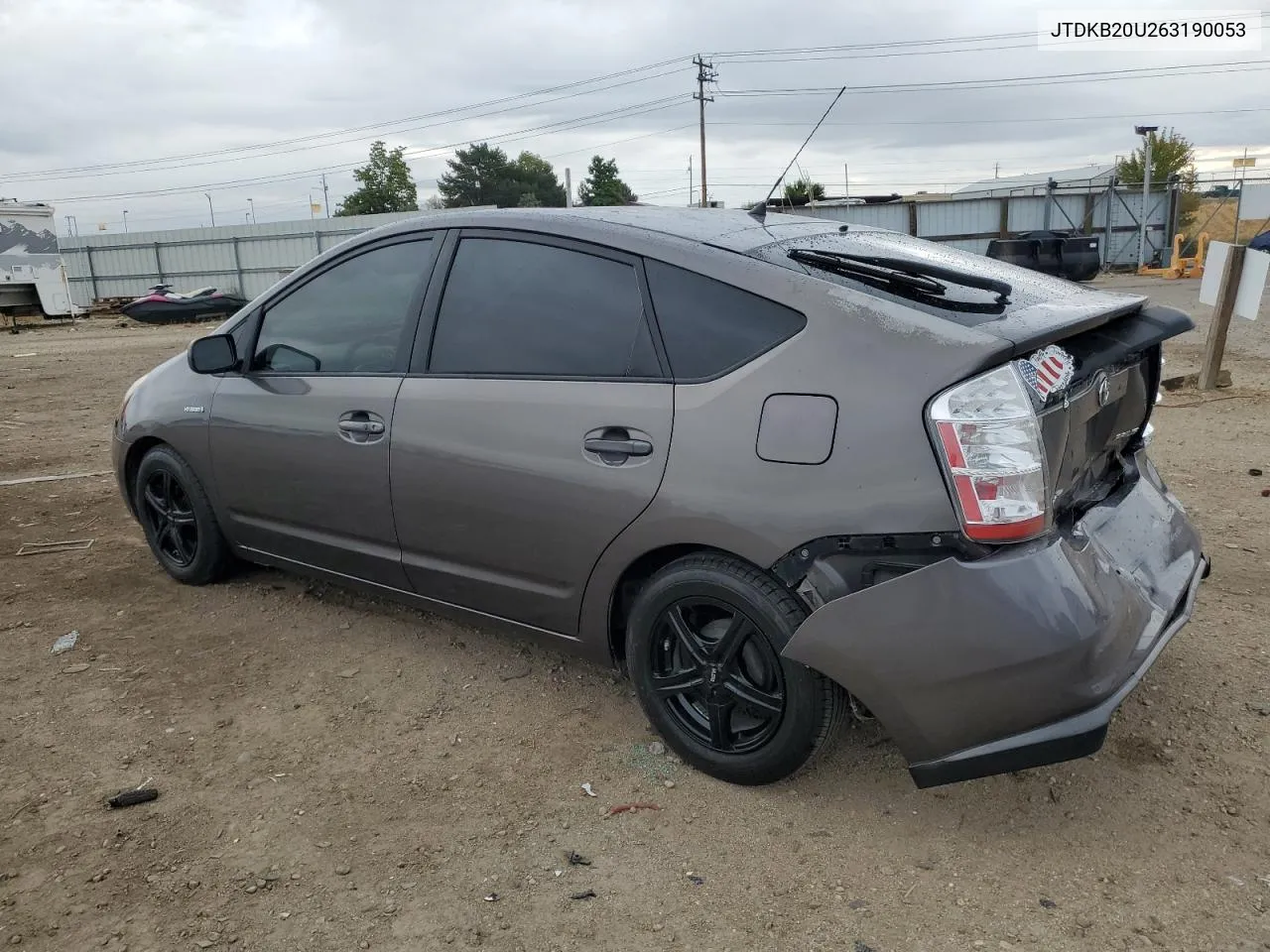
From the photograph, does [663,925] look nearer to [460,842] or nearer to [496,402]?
[460,842]

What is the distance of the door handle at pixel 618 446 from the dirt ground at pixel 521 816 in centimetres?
96

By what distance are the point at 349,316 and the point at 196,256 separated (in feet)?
117

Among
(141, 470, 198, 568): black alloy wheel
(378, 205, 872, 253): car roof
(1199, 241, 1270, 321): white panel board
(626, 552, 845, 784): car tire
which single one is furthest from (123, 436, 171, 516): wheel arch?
(1199, 241, 1270, 321): white panel board

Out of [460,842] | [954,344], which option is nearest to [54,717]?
[460,842]

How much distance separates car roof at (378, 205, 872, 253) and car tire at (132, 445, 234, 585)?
1576 millimetres

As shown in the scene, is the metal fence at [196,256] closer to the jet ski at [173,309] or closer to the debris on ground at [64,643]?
the jet ski at [173,309]

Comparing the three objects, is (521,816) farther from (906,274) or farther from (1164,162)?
(1164,162)

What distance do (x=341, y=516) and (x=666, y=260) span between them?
164cm

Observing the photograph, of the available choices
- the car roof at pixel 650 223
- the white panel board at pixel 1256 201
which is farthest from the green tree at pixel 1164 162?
the car roof at pixel 650 223

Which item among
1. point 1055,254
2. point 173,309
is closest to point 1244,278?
point 1055,254

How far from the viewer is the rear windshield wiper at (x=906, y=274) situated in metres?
2.61

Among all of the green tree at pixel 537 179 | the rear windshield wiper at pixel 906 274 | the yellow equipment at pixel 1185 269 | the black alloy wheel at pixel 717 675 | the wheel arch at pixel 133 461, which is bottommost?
the yellow equipment at pixel 1185 269

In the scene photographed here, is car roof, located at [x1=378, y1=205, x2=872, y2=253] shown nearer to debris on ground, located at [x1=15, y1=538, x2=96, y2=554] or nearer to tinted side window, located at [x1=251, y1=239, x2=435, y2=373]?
tinted side window, located at [x1=251, y1=239, x2=435, y2=373]

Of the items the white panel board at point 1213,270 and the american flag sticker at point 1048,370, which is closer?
the american flag sticker at point 1048,370
